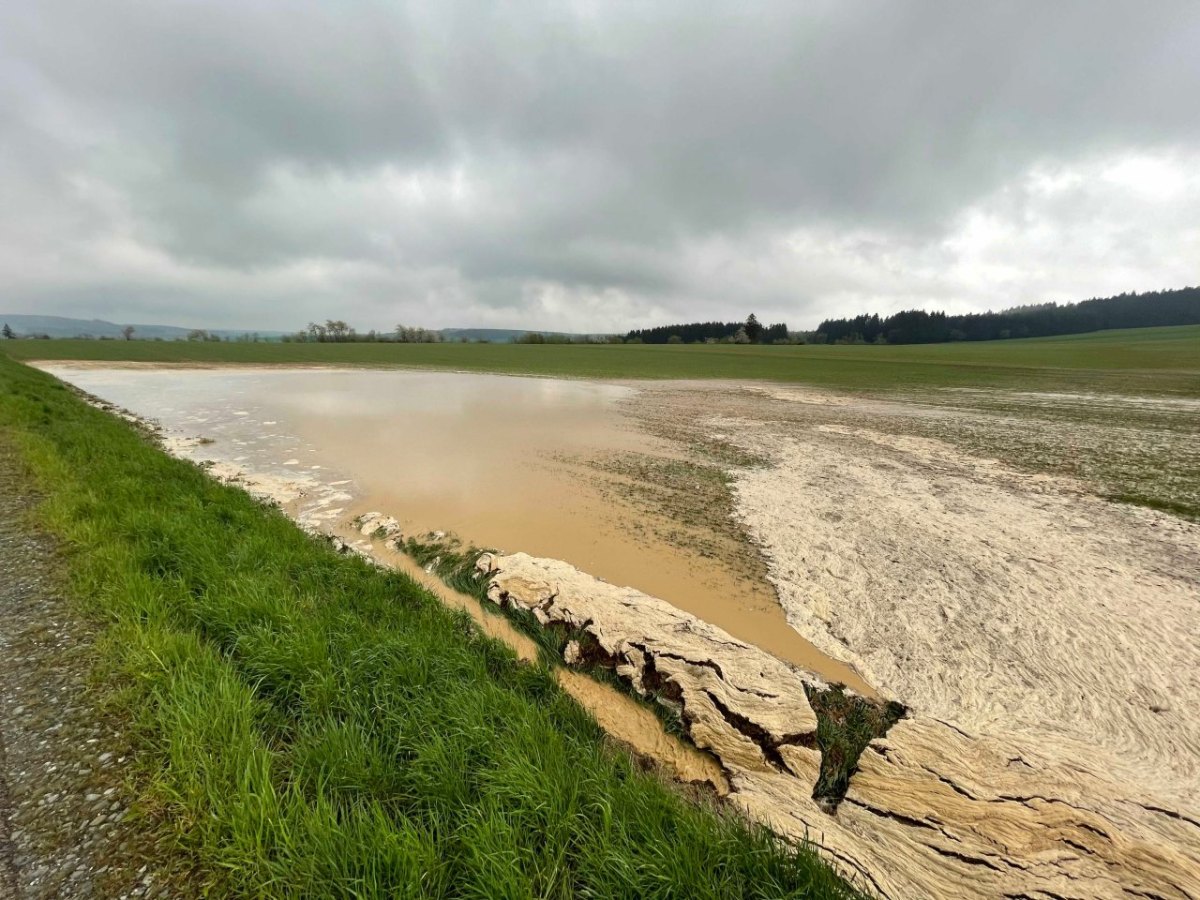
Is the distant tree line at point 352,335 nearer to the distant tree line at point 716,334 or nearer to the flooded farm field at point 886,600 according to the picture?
the distant tree line at point 716,334

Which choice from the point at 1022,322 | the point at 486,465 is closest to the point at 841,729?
the point at 486,465

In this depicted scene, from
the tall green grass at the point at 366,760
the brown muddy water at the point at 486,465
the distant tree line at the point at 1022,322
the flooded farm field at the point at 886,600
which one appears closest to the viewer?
the tall green grass at the point at 366,760

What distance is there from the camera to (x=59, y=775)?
9.87ft

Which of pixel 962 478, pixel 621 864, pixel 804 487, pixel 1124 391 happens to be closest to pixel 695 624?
pixel 621 864

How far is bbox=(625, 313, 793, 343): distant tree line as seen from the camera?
515 ft

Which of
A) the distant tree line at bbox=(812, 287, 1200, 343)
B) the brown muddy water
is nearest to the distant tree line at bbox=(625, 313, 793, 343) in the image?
the distant tree line at bbox=(812, 287, 1200, 343)

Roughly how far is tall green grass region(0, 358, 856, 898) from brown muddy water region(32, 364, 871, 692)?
3644 millimetres

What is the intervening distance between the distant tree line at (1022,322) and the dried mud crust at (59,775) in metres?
174

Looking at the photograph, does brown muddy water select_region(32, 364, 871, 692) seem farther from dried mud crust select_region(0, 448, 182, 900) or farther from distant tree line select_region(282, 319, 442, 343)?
distant tree line select_region(282, 319, 442, 343)

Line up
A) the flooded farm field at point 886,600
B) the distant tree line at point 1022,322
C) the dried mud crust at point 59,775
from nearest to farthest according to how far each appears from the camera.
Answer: the dried mud crust at point 59,775 → the flooded farm field at point 886,600 → the distant tree line at point 1022,322

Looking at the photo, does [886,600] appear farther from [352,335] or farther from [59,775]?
[352,335]

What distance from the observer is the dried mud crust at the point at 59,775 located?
246cm

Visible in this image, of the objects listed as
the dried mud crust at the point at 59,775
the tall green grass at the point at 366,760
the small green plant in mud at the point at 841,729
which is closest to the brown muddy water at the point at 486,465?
the small green plant in mud at the point at 841,729

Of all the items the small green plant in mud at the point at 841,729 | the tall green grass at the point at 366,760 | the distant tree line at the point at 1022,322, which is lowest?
the small green plant in mud at the point at 841,729
